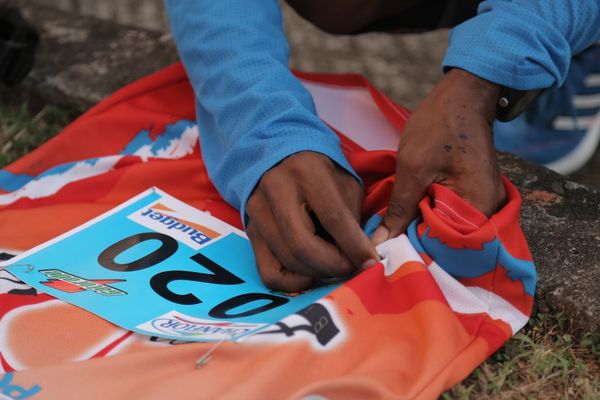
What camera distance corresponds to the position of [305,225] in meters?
1.20

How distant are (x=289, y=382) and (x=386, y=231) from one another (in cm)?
33

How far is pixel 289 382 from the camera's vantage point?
103 cm

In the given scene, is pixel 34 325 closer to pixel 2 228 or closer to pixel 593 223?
pixel 2 228

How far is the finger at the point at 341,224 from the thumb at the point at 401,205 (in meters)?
0.06

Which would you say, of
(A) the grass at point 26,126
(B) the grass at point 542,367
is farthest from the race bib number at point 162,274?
(A) the grass at point 26,126

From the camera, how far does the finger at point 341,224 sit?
1185 millimetres

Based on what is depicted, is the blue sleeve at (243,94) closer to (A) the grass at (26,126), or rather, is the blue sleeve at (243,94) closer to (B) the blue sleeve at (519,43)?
(B) the blue sleeve at (519,43)

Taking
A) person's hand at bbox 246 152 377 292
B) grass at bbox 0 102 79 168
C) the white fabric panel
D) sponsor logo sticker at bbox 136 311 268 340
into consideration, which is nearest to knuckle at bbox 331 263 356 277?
person's hand at bbox 246 152 377 292

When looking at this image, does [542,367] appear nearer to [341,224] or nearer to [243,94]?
[341,224]

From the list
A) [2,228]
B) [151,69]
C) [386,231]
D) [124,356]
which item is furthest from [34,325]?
[151,69]

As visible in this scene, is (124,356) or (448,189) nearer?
(124,356)

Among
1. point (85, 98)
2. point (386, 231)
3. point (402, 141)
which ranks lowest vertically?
point (85, 98)

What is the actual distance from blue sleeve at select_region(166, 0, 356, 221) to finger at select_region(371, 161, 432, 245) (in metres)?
0.10

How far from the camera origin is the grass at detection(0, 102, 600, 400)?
1184 millimetres
